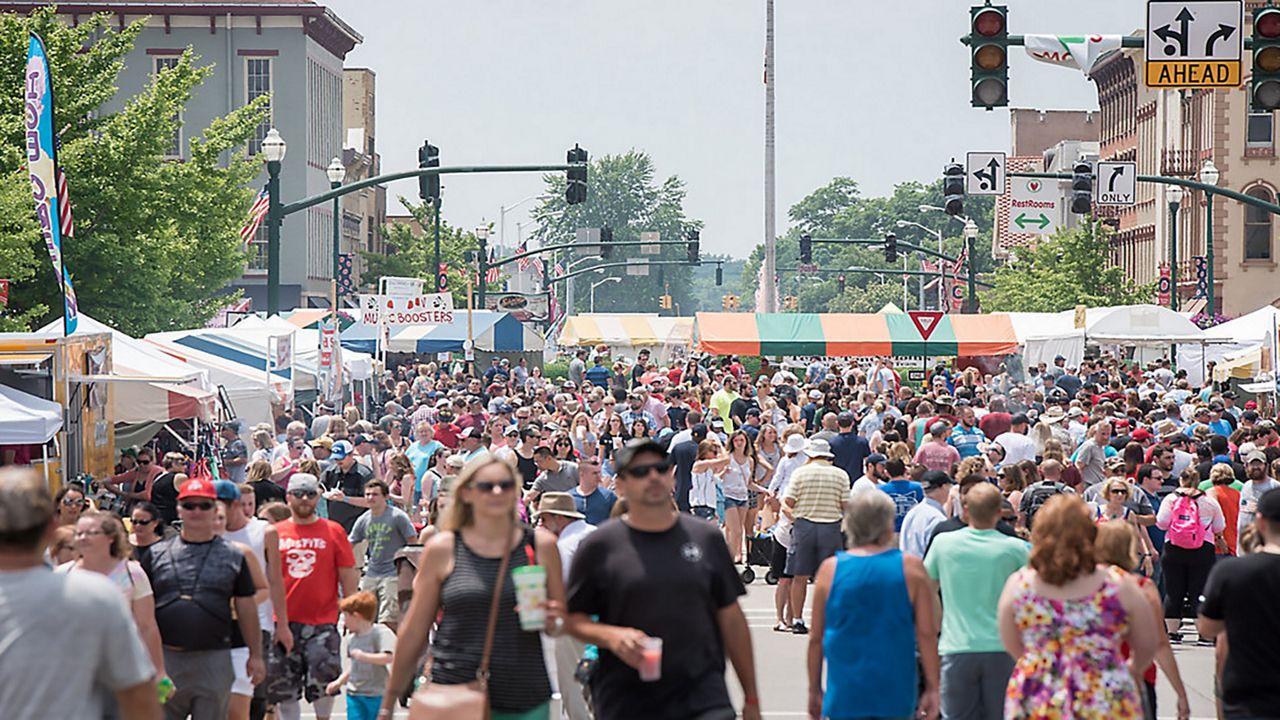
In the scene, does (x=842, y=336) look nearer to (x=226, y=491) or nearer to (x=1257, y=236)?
(x=1257, y=236)

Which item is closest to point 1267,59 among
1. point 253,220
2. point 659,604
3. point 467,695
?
point 659,604

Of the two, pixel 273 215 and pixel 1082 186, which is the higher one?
pixel 1082 186

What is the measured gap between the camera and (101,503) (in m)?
16.9

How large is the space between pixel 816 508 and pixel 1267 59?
5.34 meters

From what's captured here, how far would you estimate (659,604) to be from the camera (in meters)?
7.15

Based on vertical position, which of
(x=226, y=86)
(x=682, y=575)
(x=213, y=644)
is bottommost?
(x=213, y=644)

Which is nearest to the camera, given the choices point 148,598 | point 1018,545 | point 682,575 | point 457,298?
point 682,575

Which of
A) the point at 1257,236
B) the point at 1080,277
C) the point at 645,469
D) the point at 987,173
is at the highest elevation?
the point at 987,173

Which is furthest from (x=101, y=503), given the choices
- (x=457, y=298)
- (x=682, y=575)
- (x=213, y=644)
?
(x=457, y=298)

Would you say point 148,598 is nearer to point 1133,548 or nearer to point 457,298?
point 1133,548

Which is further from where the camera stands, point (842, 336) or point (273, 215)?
point (842, 336)

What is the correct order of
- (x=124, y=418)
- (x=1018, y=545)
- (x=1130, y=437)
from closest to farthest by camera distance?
(x=1018, y=545), (x=1130, y=437), (x=124, y=418)

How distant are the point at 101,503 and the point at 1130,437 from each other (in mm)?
9870

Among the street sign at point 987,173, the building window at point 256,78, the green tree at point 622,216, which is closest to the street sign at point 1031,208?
the street sign at point 987,173
